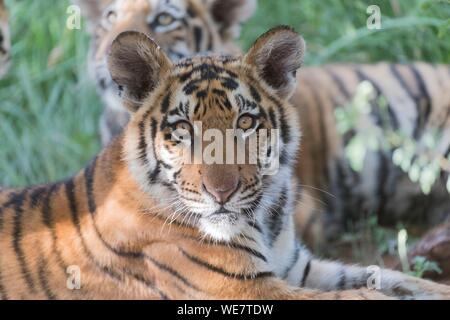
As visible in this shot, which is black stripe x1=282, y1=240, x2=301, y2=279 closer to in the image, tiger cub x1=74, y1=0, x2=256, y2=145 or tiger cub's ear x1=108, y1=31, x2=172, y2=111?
tiger cub's ear x1=108, y1=31, x2=172, y2=111

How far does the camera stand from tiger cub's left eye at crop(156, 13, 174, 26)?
5.68 metres

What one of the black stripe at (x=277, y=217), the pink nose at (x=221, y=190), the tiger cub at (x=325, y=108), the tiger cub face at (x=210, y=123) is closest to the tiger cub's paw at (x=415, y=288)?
the black stripe at (x=277, y=217)

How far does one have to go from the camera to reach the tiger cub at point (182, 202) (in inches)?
144

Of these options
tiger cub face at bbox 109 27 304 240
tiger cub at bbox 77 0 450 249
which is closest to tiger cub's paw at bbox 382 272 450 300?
tiger cub face at bbox 109 27 304 240

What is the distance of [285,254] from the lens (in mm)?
4117

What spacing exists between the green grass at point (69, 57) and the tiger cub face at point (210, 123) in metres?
2.50

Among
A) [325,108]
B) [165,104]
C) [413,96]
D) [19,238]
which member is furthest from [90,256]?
[413,96]

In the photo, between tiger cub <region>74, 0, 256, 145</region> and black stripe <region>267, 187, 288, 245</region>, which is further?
tiger cub <region>74, 0, 256, 145</region>

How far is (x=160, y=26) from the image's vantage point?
567 centimetres

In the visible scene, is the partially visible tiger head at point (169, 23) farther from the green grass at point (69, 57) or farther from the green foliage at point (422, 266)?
the green foliage at point (422, 266)

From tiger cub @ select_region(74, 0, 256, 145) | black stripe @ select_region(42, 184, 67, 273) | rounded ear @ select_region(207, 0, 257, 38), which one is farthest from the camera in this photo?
rounded ear @ select_region(207, 0, 257, 38)

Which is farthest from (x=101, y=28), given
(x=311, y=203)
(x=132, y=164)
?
(x=132, y=164)
